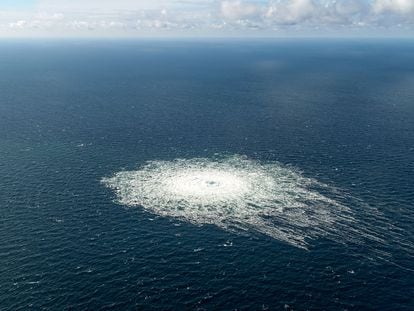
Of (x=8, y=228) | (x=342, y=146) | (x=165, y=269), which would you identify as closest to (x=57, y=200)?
(x=8, y=228)

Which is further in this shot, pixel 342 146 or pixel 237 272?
pixel 342 146

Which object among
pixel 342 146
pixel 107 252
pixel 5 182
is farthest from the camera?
pixel 342 146

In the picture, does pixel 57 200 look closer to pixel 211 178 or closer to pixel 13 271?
pixel 13 271

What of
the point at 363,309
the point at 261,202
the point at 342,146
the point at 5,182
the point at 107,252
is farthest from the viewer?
the point at 342,146

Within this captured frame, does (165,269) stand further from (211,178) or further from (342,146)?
(342,146)

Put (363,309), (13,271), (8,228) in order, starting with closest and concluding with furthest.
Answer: (363,309) < (13,271) < (8,228)

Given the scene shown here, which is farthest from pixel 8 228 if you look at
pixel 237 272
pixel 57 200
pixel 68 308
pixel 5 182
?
pixel 237 272
